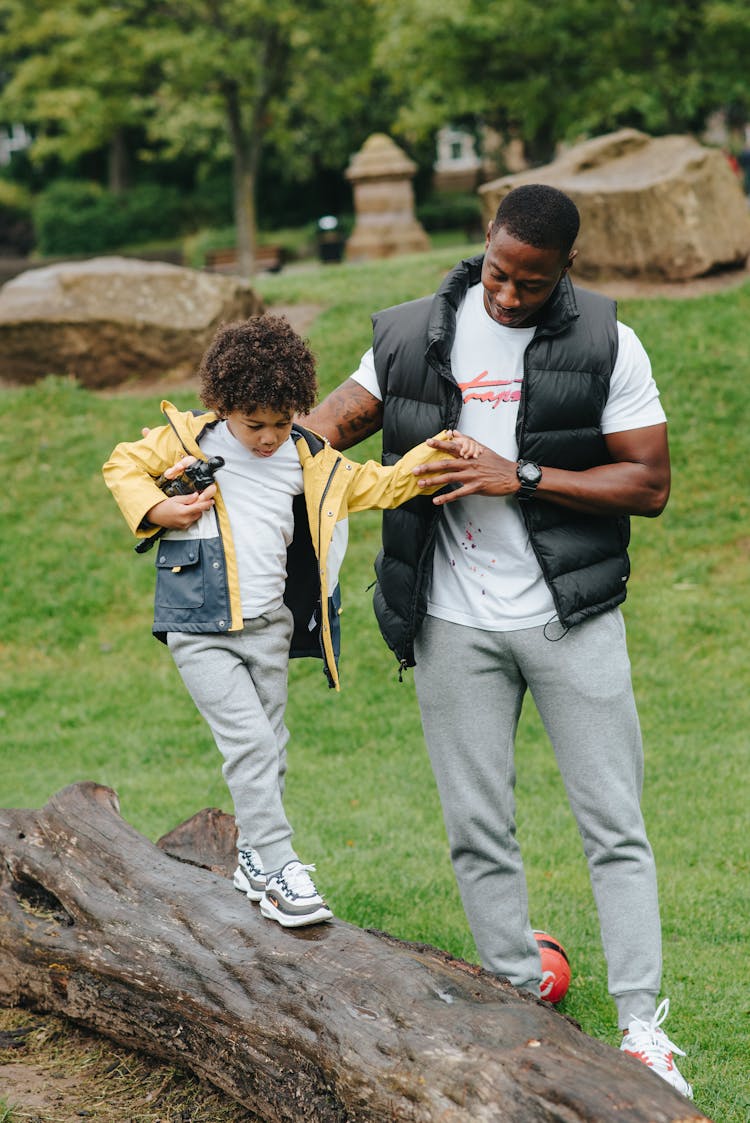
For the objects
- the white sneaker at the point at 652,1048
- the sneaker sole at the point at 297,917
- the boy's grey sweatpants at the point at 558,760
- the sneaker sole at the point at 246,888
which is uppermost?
the boy's grey sweatpants at the point at 558,760

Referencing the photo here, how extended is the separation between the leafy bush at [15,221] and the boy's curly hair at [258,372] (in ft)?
117

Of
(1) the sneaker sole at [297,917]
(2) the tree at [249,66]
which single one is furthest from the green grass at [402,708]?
(2) the tree at [249,66]

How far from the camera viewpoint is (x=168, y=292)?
35.7 ft

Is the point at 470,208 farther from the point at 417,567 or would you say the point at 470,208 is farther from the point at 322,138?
the point at 417,567

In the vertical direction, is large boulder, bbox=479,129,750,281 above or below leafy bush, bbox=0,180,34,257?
above

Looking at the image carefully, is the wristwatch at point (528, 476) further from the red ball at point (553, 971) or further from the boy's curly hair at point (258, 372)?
the red ball at point (553, 971)

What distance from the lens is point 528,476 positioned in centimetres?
336

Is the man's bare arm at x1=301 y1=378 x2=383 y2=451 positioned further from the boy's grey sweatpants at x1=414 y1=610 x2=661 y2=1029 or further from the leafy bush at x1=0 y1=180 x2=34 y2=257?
the leafy bush at x1=0 y1=180 x2=34 y2=257

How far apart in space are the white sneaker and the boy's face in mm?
1826

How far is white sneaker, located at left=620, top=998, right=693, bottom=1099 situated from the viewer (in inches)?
130

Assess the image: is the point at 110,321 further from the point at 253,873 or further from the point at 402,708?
the point at 253,873

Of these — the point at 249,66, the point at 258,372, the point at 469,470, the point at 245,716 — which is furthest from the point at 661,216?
the point at 249,66

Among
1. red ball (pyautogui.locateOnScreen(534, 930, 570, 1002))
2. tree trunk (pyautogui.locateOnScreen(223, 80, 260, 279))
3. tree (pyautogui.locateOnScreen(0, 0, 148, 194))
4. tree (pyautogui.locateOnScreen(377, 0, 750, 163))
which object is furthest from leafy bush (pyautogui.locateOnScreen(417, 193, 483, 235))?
red ball (pyautogui.locateOnScreen(534, 930, 570, 1002))

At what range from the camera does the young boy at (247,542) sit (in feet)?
11.3
